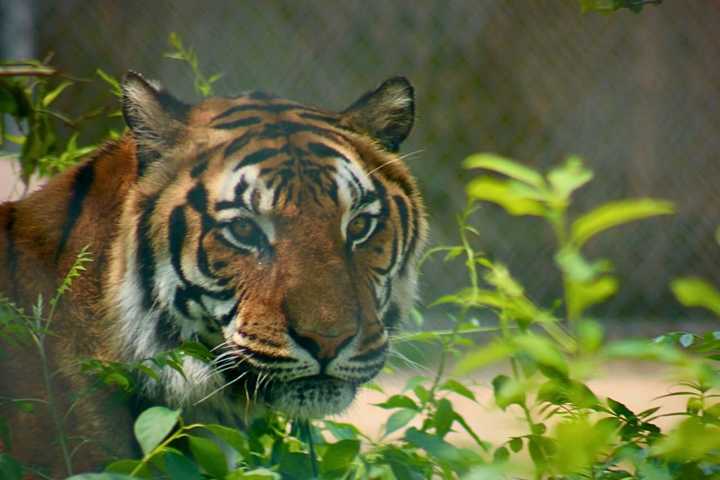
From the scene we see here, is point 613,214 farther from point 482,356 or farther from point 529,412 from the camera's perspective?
point 529,412

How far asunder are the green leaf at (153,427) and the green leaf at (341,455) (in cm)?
18

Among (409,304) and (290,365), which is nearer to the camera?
(290,365)

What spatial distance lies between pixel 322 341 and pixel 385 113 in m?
0.40

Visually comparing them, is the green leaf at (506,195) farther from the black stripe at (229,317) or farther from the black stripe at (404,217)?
the black stripe at (404,217)

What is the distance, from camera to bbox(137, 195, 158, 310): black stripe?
4.31 ft

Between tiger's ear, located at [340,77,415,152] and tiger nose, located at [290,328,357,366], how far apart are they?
360mm

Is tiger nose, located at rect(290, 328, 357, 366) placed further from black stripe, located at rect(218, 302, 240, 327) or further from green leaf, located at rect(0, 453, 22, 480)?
green leaf, located at rect(0, 453, 22, 480)

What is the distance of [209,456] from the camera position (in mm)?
903

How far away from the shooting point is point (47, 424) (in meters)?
1.27

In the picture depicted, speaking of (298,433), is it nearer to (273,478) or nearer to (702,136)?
(273,478)

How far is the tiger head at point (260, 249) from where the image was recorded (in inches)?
47.5

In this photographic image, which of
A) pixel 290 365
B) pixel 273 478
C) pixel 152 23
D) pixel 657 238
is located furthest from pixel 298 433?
pixel 657 238

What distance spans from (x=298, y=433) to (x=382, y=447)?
12.6 inches

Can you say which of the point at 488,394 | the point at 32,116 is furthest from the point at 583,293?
the point at 488,394
